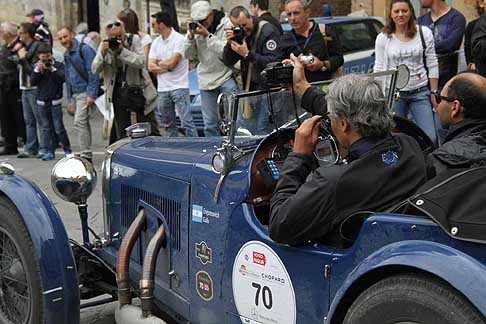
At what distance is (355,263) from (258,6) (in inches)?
227

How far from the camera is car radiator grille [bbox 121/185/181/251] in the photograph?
143 inches

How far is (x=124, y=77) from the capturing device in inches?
333

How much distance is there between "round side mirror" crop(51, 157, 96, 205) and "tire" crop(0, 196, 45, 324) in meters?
0.33

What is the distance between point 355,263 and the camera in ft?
8.64

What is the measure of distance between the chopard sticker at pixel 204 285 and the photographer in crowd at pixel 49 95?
6617 millimetres

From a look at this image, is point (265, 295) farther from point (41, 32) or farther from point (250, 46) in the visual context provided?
point (41, 32)

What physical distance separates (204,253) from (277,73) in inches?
34.7

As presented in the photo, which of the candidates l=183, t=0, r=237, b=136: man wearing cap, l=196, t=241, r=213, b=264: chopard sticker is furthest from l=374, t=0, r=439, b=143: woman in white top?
l=196, t=241, r=213, b=264: chopard sticker

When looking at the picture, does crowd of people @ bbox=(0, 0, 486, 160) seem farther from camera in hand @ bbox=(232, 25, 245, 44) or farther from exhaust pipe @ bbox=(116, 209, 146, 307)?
exhaust pipe @ bbox=(116, 209, 146, 307)

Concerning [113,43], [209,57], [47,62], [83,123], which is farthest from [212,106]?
[47,62]

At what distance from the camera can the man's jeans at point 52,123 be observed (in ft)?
31.8

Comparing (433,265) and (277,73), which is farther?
(277,73)

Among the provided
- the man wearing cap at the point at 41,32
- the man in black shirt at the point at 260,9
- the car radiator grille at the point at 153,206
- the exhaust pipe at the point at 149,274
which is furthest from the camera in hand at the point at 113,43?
the exhaust pipe at the point at 149,274

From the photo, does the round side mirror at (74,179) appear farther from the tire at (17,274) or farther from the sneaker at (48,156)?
the sneaker at (48,156)
